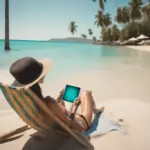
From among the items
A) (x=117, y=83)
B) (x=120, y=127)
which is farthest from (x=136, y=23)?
(x=120, y=127)

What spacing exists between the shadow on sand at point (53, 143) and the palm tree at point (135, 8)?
46.2 metres

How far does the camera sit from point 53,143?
7.94ft

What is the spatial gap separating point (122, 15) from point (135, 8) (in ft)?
15.9

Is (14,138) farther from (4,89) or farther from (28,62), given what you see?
(28,62)

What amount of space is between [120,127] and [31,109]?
53.3 inches

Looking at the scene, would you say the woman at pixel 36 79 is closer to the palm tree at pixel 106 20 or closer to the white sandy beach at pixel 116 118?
the white sandy beach at pixel 116 118

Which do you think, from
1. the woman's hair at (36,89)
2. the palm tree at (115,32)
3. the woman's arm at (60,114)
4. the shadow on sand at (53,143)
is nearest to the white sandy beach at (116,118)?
the shadow on sand at (53,143)

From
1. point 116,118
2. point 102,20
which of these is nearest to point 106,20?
point 102,20

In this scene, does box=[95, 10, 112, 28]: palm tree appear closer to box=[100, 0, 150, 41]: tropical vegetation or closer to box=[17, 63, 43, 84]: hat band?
box=[100, 0, 150, 41]: tropical vegetation

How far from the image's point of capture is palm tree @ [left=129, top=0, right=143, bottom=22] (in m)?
45.9

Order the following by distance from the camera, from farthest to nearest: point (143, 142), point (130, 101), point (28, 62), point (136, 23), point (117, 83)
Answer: point (136, 23) < point (117, 83) < point (130, 101) < point (143, 142) < point (28, 62)

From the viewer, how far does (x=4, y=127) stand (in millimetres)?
3074

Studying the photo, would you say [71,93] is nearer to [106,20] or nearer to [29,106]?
[29,106]

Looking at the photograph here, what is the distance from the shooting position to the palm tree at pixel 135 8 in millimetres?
45875
